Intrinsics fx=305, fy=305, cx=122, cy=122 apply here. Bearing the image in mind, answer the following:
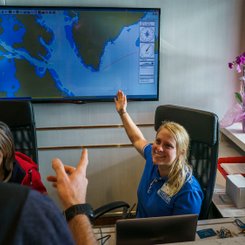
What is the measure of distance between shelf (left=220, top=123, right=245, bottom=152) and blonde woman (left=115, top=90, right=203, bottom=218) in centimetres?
83

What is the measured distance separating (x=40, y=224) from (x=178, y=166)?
4.00 ft

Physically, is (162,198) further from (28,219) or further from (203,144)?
(28,219)

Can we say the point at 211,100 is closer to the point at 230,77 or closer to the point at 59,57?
the point at 230,77

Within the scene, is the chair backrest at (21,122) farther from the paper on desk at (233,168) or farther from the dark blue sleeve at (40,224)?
the dark blue sleeve at (40,224)

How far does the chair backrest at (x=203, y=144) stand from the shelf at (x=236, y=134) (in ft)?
1.94

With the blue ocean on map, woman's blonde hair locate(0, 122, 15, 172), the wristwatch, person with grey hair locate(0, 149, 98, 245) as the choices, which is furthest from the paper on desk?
person with grey hair locate(0, 149, 98, 245)

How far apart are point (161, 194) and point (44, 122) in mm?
1358

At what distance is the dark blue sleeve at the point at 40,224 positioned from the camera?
0.39 meters

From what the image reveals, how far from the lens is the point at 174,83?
8.52ft

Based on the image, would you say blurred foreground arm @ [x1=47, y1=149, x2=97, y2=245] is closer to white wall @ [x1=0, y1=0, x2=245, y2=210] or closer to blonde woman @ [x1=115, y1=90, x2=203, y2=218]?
blonde woman @ [x1=115, y1=90, x2=203, y2=218]

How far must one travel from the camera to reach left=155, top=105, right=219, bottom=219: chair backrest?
5.49ft

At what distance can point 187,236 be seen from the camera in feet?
3.94

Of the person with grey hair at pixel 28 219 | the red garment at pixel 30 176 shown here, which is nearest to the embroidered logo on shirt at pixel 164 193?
the red garment at pixel 30 176

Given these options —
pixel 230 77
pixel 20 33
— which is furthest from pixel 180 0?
pixel 20 33
